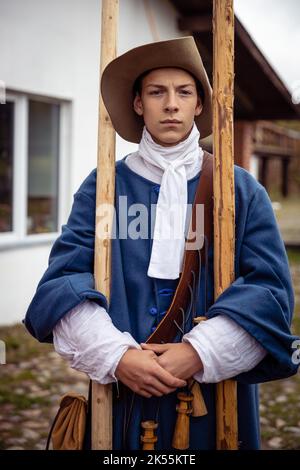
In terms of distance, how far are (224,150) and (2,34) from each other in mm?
3983

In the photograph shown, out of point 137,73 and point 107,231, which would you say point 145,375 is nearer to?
point 107,231

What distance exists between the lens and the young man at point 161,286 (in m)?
1.66

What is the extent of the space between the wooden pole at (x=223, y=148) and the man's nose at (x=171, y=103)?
0.11 m

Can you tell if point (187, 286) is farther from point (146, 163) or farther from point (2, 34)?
point (2, 34)

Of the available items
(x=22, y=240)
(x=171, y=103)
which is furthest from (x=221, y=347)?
(x=22, y=240)

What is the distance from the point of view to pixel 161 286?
1809 mm

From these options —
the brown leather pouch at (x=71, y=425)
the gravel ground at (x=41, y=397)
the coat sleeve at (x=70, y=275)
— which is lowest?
the gravel ground at (x=41, y=397)

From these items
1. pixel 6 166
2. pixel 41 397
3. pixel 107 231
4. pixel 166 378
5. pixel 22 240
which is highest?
pixel 6 166

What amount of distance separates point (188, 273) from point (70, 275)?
1.10 feet

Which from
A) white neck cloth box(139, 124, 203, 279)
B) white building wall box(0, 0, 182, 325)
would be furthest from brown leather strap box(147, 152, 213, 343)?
white building wall box(0, 0, 182, 325)

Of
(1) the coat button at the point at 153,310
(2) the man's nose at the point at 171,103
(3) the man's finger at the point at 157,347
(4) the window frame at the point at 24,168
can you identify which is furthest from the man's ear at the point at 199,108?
(4) the window frame at the point at 24,168

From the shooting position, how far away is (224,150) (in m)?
1.73

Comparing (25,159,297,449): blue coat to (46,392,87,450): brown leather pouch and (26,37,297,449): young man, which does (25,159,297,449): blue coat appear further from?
(46,392,87,450): brown leather pouch

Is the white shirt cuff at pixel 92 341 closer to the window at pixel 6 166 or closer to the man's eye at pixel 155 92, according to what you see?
the man's eye at pixel 155 92
